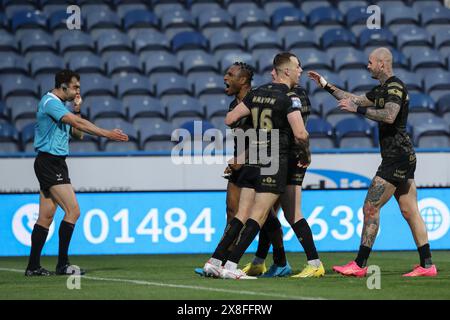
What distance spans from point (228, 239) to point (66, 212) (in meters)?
1.94

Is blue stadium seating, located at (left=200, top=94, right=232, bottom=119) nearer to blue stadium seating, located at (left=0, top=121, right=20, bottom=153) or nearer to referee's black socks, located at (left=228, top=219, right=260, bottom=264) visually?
blue stadium seating, located at (left=0, top=121, right=20, bottom=153)

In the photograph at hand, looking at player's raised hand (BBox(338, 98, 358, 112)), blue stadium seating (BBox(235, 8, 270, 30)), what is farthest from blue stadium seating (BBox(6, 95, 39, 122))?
player's raised hand (BBox(338, 98, 358, 112))

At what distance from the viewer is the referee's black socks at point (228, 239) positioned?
10.3m

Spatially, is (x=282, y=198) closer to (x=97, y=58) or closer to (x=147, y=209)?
(x=147, y=209)

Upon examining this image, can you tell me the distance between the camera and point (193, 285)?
9.57m

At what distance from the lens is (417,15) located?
22656mm

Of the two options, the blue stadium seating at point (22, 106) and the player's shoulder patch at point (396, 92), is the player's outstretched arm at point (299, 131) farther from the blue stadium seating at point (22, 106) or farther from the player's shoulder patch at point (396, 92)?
the blue stadium seating at point (22, 106)

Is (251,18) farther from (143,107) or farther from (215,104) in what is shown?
(143,107)

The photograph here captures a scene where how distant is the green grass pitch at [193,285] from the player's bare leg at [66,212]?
0.30 metres

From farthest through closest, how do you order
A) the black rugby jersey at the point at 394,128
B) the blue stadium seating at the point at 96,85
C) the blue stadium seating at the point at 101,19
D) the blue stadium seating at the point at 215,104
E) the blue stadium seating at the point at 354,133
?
the blue stadium seating at the point at 101,19, the blue stadium seating at the point at 96,85, the blue stadium seating at the point at 215,104, the blue stadium seating at the point at 354,133, the black rugby jersey at the point at 394,128

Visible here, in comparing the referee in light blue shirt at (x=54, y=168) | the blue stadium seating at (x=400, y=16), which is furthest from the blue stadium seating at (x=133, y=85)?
the referee in light blue shirt at (x=54, y=168)

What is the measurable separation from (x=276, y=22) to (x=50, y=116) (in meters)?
11.7

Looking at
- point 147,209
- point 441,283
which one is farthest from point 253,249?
point 441,283

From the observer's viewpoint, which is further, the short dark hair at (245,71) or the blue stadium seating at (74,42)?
the blue stadium seating at (74,42)
